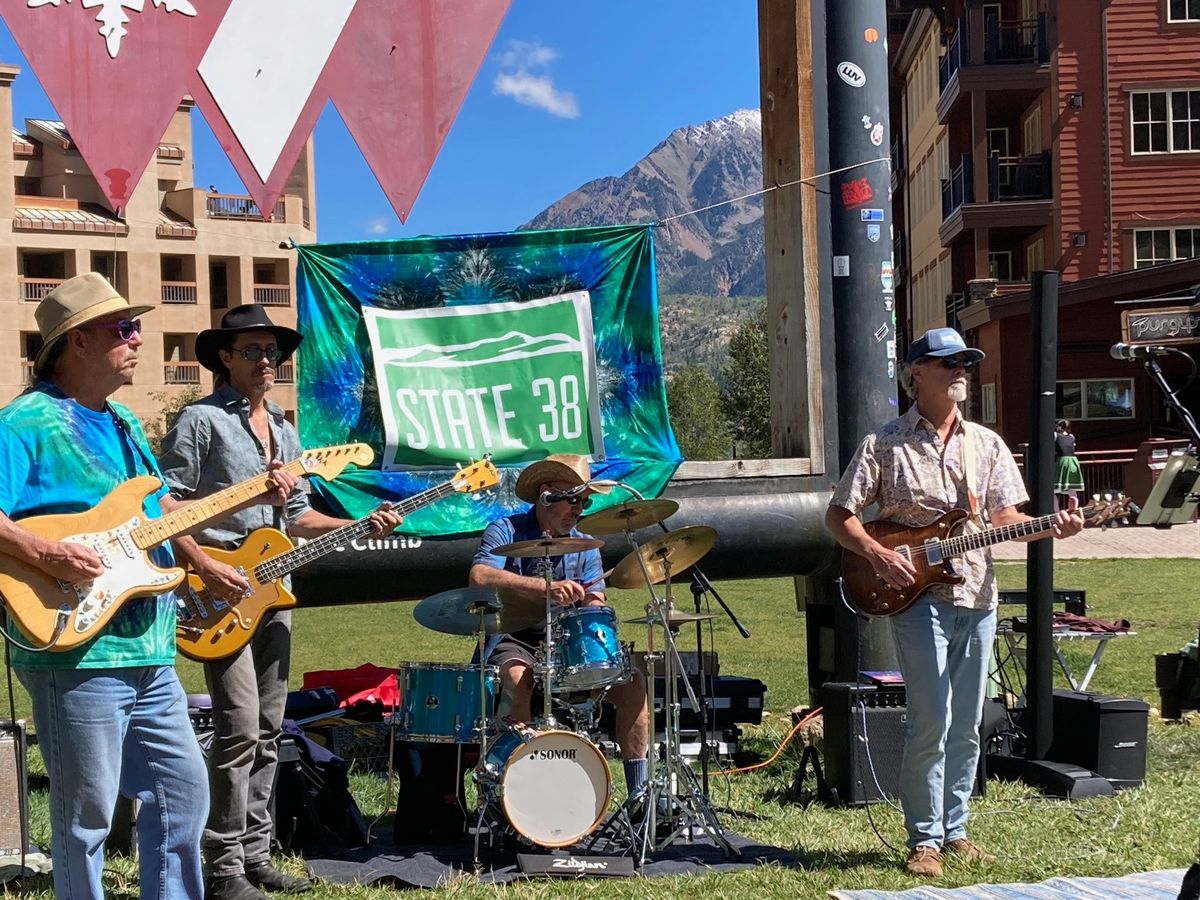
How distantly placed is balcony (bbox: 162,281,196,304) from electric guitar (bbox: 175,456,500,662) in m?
46.6

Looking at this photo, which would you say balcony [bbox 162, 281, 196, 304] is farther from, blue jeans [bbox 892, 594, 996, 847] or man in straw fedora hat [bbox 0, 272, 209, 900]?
man in straw fedora hat [bbox 0, 272, 209, 900]

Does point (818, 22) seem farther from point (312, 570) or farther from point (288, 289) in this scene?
point (288, 289)

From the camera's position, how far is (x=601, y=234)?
8570 mm

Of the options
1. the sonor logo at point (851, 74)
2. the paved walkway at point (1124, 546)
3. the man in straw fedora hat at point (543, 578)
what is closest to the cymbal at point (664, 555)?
the man in straw fedora hat at point (543, 578)

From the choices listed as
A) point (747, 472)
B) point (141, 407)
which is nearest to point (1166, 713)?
point (747, 472)

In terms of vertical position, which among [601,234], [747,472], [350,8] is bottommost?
[747,472]

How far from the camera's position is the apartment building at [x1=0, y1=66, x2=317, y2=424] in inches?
1535

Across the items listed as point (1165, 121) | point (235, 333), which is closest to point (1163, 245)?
point (1165, 121)

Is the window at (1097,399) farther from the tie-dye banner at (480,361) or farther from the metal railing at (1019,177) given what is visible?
the tie-dye banner at (480,361)

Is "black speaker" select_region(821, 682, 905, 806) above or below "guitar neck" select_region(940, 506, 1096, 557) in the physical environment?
below

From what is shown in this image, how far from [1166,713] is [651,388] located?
13.4 feet

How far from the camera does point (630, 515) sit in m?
6.56

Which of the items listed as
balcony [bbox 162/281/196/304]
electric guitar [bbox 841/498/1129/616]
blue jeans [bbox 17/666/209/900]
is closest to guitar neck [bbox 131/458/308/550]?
blue jeans [bbox 17/666/209/900]

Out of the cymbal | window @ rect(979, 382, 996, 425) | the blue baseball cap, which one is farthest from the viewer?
window @ rect(979, 382, 996, 425)
